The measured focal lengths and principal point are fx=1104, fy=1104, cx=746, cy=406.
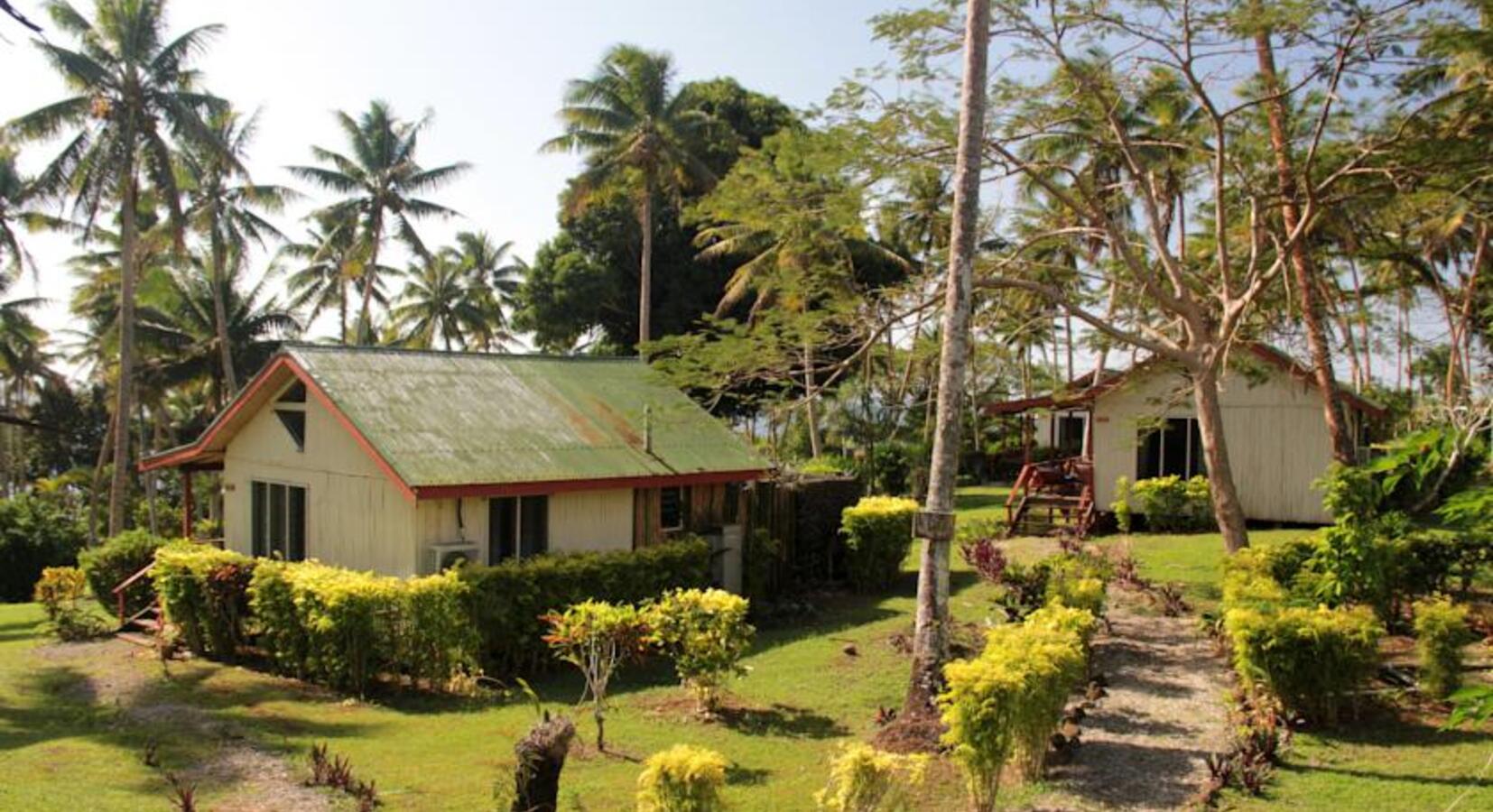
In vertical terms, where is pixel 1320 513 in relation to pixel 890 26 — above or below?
below

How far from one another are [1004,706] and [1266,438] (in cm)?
1993

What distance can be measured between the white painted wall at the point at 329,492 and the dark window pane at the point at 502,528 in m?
1.26

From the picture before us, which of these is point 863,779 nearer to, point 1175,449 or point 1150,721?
point 1150,721

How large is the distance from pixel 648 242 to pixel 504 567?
70.3ft

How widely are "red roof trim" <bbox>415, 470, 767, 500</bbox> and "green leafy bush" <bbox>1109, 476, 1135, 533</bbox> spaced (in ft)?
31.5

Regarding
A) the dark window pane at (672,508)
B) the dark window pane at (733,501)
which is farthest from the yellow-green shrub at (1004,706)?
the dark window pane at (733,501)

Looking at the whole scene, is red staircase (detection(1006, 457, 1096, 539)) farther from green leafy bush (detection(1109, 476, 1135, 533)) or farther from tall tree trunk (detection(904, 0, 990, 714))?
tall tree trunk (detection(904, 0, 990, 714))

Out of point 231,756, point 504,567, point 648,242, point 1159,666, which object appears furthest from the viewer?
point 648,242

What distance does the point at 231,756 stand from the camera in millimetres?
10344

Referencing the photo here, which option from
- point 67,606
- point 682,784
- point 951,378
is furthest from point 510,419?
point 682,784

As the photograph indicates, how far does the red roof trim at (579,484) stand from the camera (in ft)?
47.2

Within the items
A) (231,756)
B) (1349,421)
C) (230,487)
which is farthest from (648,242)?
(231,756)

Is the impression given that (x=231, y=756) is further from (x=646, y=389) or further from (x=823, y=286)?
(x=646, y=389)

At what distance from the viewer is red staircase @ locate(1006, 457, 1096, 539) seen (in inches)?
986
